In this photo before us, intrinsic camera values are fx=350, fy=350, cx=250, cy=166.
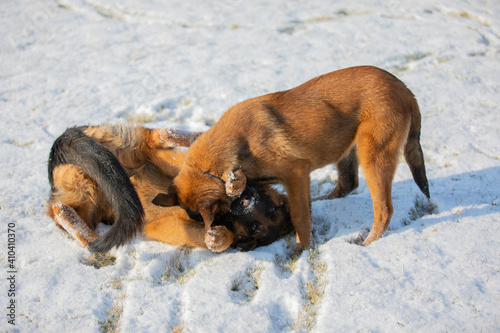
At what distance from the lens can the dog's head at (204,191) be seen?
10.9ft

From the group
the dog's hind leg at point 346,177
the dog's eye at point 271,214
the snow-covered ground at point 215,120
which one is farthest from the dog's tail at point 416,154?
the dog's eye at point 271,214

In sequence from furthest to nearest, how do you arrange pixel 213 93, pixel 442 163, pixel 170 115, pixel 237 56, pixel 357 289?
pixel 237 56 → pixel 213 93 → pixel 170 115 → pixel 442 163 → pixel 357 289

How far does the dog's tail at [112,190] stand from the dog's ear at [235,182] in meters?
→ 0.83

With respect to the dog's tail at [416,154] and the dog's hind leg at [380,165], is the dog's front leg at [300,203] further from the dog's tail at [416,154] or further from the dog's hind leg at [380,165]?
the dog's tail at [416,154]

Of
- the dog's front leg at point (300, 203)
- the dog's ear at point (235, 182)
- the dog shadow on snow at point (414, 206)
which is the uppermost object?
the dog's ear at point (235, 182)

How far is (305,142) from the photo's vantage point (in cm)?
364

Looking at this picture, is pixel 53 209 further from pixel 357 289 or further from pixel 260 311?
pixel 357 289

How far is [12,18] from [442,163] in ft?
39.5

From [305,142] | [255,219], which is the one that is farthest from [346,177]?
[255,219]

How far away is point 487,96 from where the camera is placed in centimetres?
667

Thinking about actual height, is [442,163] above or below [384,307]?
below

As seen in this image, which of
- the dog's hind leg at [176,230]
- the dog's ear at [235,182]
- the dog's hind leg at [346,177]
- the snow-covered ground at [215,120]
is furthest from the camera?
the dog's hind leg at [346,177]

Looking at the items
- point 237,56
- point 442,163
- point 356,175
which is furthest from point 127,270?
point 237,56

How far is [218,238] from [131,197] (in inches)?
34.9
